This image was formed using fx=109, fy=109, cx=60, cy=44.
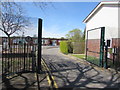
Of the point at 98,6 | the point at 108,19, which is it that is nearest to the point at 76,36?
the point at 98,6

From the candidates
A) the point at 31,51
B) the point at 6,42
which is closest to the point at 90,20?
the point at 31,51

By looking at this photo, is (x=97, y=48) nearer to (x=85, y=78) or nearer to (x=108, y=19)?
(x=108, y=19)

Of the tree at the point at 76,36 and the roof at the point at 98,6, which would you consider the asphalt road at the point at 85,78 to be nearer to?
the roof at the point at 98,6

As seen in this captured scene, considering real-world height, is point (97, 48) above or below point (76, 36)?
below

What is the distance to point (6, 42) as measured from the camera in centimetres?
485

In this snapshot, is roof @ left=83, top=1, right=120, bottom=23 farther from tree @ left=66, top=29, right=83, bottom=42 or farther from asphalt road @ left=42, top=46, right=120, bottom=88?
asphalt road @ left=42, top=46, right=120, bottom=88

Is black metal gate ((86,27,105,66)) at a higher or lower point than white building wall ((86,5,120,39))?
lower

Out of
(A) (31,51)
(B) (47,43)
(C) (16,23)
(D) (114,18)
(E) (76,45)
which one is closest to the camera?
(A) (31,51)

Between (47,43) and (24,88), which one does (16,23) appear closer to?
(24,88)

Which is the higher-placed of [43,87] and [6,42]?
[6,42]

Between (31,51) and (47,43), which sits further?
(47,43)

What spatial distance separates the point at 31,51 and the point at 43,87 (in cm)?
266

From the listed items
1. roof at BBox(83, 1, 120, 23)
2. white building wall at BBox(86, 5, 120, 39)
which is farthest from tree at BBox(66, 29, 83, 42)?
white building wall at BBox(86, 5, 120, 39)

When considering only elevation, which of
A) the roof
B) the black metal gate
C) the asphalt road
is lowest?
the asphalt road
